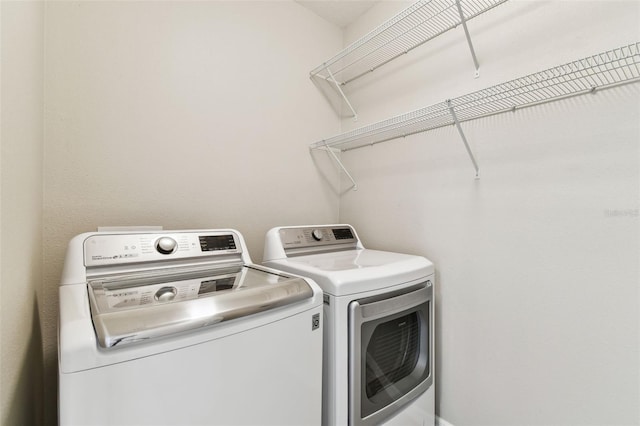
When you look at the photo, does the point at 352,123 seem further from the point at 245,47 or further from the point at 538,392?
the point at 538,392

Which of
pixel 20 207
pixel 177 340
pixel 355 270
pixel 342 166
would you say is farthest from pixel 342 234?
pixel 20 207

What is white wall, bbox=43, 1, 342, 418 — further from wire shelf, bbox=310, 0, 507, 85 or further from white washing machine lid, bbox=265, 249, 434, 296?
white washing machine lid, bbox=265, 249, 434, 296

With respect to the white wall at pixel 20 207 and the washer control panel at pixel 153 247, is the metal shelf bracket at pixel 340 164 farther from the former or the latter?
the white wall at pixel 20 207

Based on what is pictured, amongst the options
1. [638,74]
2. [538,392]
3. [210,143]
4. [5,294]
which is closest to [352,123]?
[210,143]

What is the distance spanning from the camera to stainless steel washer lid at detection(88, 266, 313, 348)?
64cm

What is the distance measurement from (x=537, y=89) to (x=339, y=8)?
1.45 meters

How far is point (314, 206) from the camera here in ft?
6.67

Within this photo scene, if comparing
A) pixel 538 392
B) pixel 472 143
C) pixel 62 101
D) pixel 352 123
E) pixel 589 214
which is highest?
pixel 352 123

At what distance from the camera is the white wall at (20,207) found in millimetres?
609

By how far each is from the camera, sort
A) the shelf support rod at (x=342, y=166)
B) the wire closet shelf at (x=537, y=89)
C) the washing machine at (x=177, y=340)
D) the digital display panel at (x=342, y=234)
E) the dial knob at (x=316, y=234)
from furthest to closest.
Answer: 1. the shelf support rod at (x=342, y=166)
2. the digital display panel at (x=342, y=234)
3. the dial knob at (x=316, y=234)
4. the wire closet shelf at (x=537, y=89)
5. the washing machine at (x=177, y=340)

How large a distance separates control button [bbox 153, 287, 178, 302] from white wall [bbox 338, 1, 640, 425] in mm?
1262

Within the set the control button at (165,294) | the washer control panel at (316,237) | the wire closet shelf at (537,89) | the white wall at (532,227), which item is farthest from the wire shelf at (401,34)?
the control button at (165,294)

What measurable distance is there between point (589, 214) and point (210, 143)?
1.73 meters

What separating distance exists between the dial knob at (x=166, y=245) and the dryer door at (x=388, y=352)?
0.77 m
